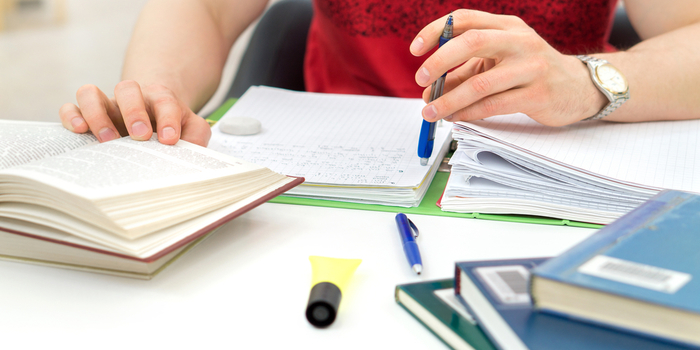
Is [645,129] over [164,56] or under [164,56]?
under

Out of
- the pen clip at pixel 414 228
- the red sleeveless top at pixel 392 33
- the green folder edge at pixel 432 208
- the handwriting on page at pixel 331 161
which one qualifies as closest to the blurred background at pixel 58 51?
the red sleeveless top at pixel 392 33

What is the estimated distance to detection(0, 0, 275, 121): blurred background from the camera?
306 cm

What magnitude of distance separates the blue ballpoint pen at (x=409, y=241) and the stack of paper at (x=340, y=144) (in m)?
0.07

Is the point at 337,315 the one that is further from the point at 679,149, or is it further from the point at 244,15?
the point at 244,15

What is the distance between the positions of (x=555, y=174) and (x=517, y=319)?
1.06ft

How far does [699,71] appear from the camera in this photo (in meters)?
0.78

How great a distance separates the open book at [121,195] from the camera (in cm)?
44

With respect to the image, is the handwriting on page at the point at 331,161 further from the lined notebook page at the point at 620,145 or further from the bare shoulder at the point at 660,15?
the bare shoulder at the point at 660,15

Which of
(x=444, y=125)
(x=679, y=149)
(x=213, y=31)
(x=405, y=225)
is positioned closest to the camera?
(x=405, y=225)

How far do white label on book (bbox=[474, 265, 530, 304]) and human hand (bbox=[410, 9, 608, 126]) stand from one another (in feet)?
0.90

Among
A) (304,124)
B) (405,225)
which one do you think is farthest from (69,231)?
(304,124)

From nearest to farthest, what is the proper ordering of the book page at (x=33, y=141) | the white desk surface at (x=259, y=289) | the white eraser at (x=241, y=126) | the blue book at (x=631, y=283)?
the blue book at (x=631, y=283)
the white desk surface at (x=259, y=289)
the book page at (x=33, y=141)
the white eraser at (x=241, y=126)

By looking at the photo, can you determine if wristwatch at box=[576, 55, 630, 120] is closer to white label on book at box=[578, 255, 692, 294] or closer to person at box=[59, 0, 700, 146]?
person at box=[59, 0, 700, 146]

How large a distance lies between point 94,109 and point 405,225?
1.36 feet
